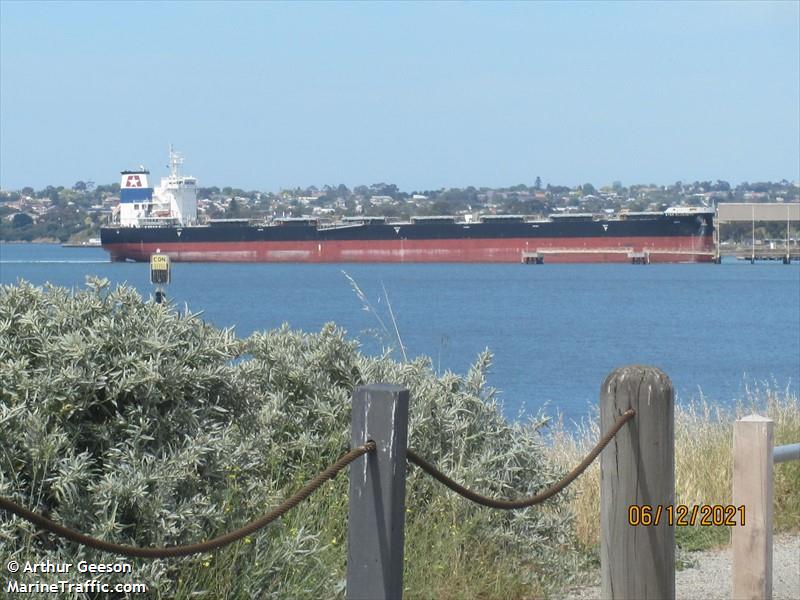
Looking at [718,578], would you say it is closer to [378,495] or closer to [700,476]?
[700,476]

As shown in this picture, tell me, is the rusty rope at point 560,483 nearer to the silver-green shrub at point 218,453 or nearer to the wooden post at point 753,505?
the wooden post at point 753,505

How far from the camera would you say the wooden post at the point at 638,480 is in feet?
10.9

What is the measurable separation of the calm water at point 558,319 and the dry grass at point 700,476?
865 millimetres

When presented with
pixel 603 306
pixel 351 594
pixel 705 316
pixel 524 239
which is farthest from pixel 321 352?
pixel 524 239

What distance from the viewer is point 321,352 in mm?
5043

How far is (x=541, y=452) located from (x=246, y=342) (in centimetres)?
144

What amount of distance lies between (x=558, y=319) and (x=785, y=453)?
41882 mm

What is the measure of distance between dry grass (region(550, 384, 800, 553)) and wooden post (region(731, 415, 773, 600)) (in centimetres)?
155

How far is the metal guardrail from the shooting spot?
4473 mm

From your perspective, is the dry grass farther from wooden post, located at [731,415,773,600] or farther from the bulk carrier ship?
the bulk carrier ship

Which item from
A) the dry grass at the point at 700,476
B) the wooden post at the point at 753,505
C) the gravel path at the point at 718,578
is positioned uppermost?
the wooden post at the point at 753,505

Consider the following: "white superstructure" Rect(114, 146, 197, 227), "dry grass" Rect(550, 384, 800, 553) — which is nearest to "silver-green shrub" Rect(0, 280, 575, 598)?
"dry grass" Rect(550, 384, 800, 553)

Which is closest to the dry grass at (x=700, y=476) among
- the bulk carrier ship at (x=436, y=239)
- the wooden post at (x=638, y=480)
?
the wooden post at (x=638, y=480)

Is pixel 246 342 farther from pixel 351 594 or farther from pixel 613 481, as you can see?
pixel 351 594
